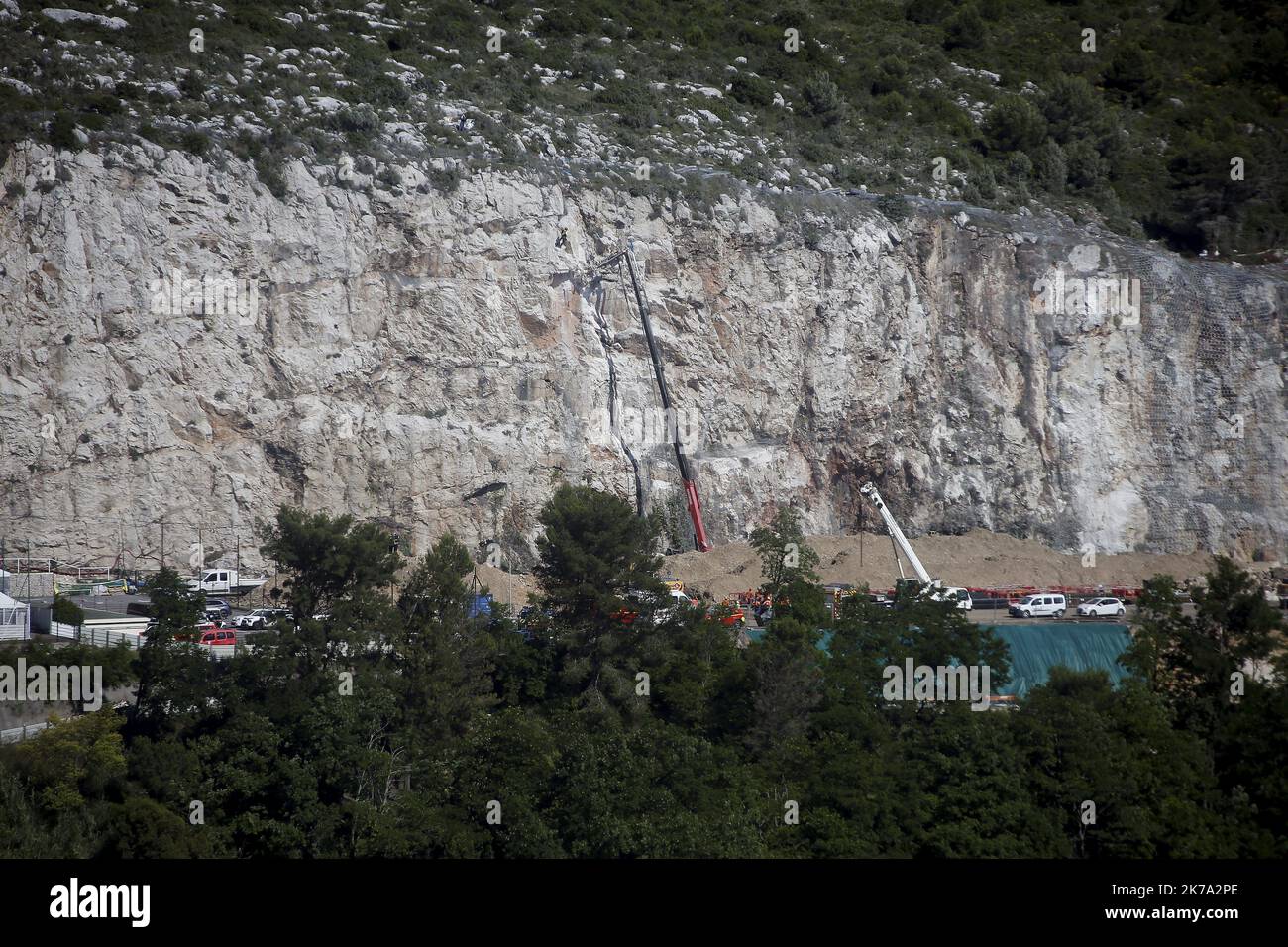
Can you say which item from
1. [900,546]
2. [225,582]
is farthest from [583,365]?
[225,582]

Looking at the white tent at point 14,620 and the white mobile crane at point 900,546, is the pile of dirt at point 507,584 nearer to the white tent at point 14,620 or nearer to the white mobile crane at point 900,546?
the white mobile crane at point 900,546

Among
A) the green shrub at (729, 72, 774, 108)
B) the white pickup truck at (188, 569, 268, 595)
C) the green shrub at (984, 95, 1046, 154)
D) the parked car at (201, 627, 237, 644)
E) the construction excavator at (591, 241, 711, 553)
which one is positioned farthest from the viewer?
the green shrub at (984, 95, 1046, 154)

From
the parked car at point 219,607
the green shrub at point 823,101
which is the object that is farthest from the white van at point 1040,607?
the green shrub at point 823,101

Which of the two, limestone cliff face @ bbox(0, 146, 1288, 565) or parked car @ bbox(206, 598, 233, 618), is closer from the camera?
parked car @ bbox(206, 598, 233, 618)

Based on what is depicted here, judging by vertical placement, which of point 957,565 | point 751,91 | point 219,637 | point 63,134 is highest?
point 751,91

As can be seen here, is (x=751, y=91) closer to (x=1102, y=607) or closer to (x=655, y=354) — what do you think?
(x=655, y=354)

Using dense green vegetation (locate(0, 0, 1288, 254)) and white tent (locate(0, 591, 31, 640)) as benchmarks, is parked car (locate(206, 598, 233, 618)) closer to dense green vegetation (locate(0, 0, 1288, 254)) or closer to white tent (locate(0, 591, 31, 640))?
white tent (locate(0, 591, 31, 640))

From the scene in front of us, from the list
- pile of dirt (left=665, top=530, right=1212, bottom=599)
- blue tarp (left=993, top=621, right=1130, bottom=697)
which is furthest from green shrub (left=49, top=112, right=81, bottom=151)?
blue tarp (left=993, top=621, right=1130, bottom=697)
